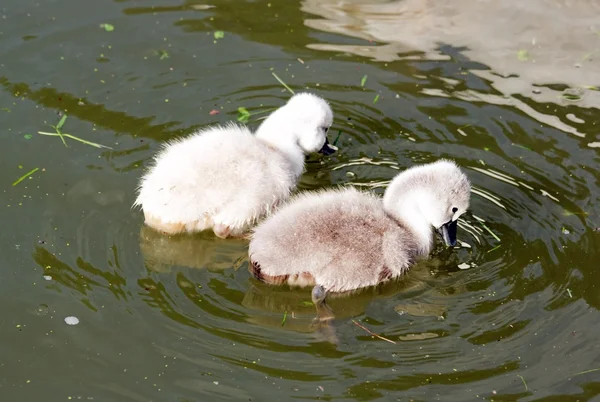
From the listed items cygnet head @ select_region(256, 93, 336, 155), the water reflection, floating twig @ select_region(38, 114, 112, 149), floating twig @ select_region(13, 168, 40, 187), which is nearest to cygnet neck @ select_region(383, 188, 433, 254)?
cygnet head @ select_region(256, 93, 336, 155)

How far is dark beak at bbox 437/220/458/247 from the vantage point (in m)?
5.85

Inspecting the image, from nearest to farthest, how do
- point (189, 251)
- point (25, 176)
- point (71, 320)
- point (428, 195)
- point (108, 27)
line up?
point (71, 320) → point (428, 195) → point (189, 251) → point (25, 176) → point (108, 27)

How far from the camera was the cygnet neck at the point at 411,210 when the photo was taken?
5672mm

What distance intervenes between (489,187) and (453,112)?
95 centimetres

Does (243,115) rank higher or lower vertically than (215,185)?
lower

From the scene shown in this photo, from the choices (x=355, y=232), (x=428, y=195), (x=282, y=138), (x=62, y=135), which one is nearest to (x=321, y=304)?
(x=355, y=232)

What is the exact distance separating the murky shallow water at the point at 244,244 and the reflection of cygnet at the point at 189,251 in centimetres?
1

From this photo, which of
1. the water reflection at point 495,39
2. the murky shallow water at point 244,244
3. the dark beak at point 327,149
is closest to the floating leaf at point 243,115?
the murky shallow water at point 244,244

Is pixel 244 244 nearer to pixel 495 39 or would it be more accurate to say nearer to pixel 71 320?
pixel 71 320

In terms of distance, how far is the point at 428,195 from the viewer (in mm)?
5660

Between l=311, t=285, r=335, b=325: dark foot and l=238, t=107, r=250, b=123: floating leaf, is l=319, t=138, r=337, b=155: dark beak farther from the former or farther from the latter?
l=311, t=285, r=335, b=325: dark foot

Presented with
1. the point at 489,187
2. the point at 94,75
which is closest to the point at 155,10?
the point at 94,75

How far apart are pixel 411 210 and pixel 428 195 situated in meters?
0.14

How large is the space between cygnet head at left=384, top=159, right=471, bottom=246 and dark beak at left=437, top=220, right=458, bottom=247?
0.11m
